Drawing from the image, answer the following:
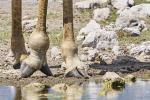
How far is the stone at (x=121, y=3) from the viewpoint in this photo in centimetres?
3328

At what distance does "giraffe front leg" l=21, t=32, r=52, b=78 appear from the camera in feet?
63.3

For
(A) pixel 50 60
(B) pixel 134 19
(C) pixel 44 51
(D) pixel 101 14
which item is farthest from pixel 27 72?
(D) pixel 101 14

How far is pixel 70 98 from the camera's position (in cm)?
1589

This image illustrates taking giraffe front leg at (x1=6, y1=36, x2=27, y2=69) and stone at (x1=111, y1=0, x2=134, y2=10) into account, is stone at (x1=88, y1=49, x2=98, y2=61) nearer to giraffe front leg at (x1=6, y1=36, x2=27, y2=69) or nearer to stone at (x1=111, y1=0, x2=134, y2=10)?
giraffe front leg at (x1=6, y1=36, x2=27, y2=69)

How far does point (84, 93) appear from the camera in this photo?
16.9 m

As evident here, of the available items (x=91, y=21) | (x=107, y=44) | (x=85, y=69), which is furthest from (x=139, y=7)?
(x=85, y=69)

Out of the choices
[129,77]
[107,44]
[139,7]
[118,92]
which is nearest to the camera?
[118,92]

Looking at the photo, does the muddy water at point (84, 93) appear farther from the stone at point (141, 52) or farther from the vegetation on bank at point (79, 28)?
the vegetation on bank at point (79, 28)

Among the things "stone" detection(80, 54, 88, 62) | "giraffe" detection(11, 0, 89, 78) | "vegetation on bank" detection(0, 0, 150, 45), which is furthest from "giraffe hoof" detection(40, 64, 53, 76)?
"vegetation on bank" detection(0, 0, 150, 45)

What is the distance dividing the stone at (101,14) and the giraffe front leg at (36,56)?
12.3m

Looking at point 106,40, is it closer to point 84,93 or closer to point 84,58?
point 84,58

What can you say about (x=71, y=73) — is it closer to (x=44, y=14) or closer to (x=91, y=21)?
(x=44, y=14)

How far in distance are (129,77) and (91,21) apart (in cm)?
1047

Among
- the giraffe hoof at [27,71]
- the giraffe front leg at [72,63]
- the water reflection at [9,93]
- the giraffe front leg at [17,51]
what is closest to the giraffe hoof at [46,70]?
the giraffe hoof at [27,71]
